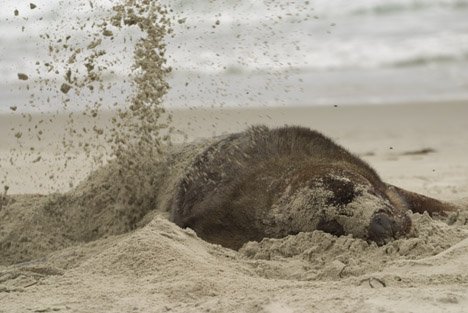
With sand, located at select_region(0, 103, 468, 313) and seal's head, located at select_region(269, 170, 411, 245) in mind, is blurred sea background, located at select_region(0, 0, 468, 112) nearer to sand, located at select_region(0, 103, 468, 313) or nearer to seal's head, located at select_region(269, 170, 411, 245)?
sand, located at select_region(0, 103, 468, 313)

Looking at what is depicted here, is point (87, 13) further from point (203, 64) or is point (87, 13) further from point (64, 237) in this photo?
point (64, 237)

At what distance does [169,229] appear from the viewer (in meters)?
4.58

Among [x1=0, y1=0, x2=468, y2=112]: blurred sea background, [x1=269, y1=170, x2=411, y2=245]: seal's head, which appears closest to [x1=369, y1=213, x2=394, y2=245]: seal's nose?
[x1=269, y1=170, x2=411, y2=245]: seal's head

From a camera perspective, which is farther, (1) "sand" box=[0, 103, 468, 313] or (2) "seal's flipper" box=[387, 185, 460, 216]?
(2) "seal's flipper" box=[387, 185, 460, 216]

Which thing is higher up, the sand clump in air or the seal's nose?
the seal's nose

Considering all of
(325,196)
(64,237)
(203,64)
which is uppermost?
(203,64)

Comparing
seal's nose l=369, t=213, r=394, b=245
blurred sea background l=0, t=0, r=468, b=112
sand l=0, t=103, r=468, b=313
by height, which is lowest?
sand l=0, t=103, r=468, b=313

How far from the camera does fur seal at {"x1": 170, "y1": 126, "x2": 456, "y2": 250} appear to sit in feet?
14.7

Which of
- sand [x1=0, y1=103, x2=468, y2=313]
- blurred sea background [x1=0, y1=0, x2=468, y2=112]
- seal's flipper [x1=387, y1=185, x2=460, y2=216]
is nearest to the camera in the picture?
sand [x1=0, y1=103, x2=468, y2=313]

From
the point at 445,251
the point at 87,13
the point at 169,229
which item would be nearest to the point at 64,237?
the point at 169,229

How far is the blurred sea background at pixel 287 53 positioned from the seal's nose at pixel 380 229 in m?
7.75

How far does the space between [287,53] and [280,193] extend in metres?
9.82

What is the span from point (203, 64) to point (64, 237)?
839cm

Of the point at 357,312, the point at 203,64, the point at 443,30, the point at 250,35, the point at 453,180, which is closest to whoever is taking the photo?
the point at 357,312
